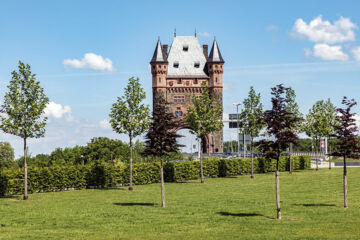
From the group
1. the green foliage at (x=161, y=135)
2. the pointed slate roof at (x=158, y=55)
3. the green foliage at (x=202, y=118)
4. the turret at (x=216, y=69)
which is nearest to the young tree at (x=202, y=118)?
the green foliage at (x=202, y=118)

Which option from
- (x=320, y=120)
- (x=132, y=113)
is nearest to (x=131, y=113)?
(x=132, y=113)

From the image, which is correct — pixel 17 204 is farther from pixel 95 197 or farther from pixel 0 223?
pixel 0 223

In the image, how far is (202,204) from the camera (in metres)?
23.8

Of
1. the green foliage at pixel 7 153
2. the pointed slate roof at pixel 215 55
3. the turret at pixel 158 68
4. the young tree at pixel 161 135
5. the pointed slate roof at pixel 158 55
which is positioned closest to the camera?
the young tree at pixel 161 135

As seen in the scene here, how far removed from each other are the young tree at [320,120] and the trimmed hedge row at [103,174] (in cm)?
1195

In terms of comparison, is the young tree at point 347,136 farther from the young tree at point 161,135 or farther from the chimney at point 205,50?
the chimney at point 205,50

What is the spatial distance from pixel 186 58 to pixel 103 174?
68.8 metres

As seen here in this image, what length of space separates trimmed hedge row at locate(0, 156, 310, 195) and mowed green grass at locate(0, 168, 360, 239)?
338cm

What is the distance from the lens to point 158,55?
97375mm

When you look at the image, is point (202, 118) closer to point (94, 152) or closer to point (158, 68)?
point (158, 68)

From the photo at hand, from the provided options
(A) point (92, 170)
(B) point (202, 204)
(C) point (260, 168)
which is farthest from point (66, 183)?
(C) point (260, 168)

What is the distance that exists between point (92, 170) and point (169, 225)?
20469 mm

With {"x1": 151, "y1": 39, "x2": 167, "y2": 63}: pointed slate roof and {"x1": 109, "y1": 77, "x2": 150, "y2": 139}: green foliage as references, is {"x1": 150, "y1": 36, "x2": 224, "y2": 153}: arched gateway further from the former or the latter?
{"x1": 109, "y1": 77, "x2": 150, "y2": 139}: green foliage

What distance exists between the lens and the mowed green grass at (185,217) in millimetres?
15969
